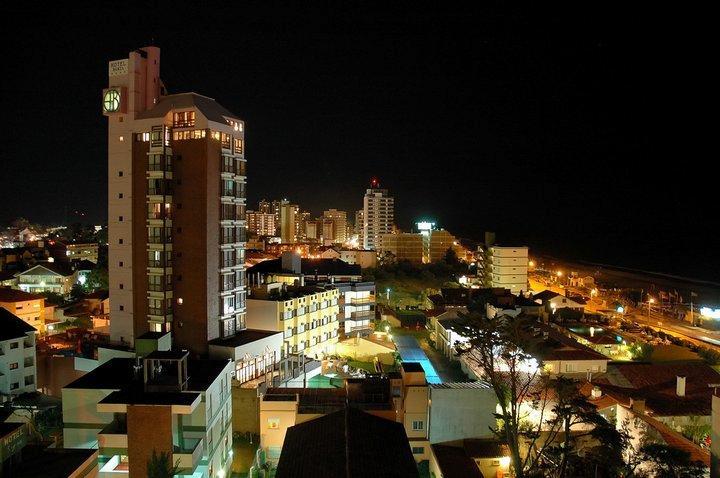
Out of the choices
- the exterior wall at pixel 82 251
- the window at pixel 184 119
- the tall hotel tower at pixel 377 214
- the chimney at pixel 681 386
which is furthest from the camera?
the tall hotel tower at pixel 377 214

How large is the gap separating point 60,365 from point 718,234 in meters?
120

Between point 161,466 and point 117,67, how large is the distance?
54.7 ft

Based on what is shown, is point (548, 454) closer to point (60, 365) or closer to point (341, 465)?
point (341, 465)

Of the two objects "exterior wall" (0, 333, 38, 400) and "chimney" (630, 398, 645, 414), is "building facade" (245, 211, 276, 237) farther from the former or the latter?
"chimney" (630, 398, 645, 414)

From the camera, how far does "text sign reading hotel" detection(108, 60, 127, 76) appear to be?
19.5 m

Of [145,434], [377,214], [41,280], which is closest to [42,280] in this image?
[41,280]

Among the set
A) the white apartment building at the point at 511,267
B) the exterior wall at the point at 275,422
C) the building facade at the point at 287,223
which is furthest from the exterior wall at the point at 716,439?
the building facade at the point at 287,223

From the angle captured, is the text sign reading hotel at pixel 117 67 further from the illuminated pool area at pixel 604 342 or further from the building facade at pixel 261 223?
the building facade at pixel 261 223

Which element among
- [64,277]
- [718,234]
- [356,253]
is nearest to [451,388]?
[64,277]

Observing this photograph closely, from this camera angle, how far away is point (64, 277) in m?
36.8

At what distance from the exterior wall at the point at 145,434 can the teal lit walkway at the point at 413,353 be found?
12000 millimetres

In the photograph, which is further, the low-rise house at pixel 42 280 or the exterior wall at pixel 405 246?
the exterior wall at pixel 405 246

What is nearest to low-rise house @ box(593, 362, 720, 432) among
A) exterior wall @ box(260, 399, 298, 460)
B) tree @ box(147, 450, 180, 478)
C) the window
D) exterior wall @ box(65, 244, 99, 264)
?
exterior wall @ box(260, 399, 298, 460)

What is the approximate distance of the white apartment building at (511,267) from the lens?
43188 millimetres
